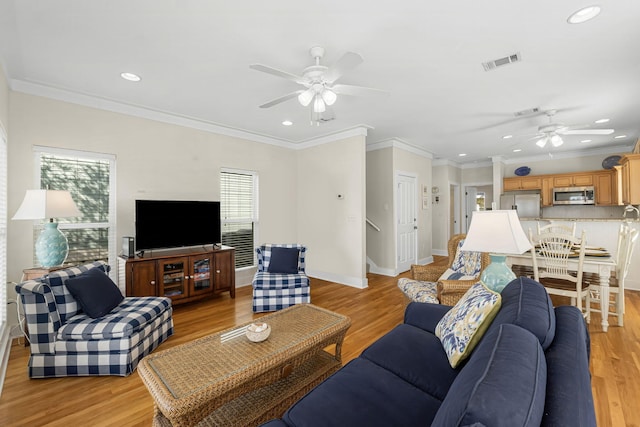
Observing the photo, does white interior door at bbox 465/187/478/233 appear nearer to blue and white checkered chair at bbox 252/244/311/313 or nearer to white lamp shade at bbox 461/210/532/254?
blue and white checkered chair at bbox 252/244/311/313

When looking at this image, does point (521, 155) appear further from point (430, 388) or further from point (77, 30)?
point (77, 30)

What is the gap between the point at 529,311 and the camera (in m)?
1.27

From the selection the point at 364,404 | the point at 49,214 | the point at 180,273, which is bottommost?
the point at 364,404

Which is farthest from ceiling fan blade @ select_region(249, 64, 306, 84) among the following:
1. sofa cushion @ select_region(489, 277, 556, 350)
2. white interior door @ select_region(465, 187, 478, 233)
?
white interior door @ select_region(465, 187, 478, 233)

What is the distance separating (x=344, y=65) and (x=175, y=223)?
2.99 meters

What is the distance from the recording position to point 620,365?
2363mm

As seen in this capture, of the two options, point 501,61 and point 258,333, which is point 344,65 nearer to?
point 501,61

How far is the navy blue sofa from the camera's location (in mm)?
680

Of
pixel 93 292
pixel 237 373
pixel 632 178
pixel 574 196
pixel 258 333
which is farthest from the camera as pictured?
pixel 574 196

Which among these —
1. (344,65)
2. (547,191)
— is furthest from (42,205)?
(547,191)

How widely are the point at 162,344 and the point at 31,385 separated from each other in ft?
2.91

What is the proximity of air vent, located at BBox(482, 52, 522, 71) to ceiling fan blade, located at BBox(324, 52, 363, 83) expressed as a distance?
1.46 metres

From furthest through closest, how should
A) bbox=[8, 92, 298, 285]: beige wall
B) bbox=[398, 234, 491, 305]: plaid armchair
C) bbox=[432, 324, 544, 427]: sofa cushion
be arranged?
bbox=[8, 92, 298, 285]: beige wall < bbox=[398, 234, 491, 305]: plaid armchair < bbox=[432, 324, 544, 427]: sofa cushion

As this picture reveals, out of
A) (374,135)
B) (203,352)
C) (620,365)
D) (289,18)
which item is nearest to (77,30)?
(289,18)
